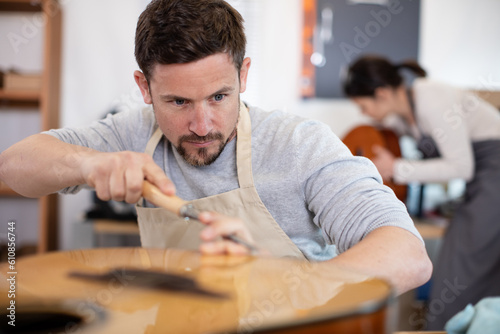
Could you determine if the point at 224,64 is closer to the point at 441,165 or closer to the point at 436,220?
the point at 441,165

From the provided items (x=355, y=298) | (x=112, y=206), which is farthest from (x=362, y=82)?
(x=355, y=298)

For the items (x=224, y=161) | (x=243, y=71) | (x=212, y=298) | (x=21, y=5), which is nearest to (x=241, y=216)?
(x=224, y=161)

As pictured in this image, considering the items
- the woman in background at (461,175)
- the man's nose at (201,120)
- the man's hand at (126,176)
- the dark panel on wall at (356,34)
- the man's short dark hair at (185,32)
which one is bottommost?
the woman in background at (461,175)

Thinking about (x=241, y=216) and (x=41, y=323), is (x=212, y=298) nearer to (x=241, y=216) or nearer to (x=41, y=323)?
(x=41, y=323)

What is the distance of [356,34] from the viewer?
3277mm

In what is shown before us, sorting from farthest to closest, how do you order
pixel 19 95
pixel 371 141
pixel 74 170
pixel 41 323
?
pixel 19 95 → pixel 371 141 → pixel 74 170 → pixel 41 323

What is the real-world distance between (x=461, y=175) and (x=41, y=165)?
1.98 m

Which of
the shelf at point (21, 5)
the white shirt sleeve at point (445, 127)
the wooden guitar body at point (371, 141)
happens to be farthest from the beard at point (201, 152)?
the shelf at point (21, 5)

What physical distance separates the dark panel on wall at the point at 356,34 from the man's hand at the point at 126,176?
2.64 m

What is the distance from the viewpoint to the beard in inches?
44.5

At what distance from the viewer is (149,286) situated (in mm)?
586

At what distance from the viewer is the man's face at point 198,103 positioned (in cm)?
105

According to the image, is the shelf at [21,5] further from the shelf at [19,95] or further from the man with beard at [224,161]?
the man with beard at [224,161]

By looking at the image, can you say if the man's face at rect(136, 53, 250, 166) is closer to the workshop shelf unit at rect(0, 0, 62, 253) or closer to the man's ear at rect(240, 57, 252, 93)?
the man's ear at rect(240, 57, 252, 93)
